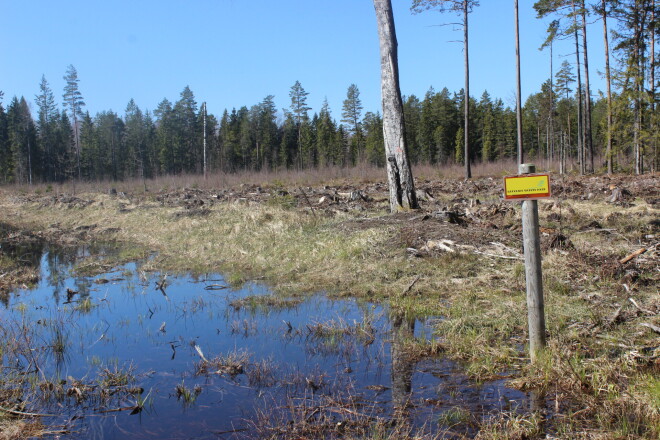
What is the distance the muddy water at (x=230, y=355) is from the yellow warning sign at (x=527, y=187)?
1603 mm

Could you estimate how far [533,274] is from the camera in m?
4.45

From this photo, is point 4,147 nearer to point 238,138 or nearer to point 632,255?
point 238,138

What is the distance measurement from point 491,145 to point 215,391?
66181 mm

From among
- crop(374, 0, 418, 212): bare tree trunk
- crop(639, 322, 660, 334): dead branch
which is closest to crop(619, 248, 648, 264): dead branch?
crop(639, 322, 660, 334): dead branch

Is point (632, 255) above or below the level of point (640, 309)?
above

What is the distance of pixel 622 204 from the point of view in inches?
492

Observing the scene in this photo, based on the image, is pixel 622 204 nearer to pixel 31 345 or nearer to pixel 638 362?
pixel 638 362

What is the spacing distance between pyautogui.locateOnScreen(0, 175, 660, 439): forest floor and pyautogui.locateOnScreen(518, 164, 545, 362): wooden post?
5.9 inches

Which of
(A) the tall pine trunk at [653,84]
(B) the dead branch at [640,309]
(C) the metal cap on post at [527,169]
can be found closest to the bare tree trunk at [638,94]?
(A) the tall pine trunk at [653,84]

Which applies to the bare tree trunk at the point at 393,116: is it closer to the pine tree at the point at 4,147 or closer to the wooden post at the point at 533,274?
the wooden post at the point at 533,274

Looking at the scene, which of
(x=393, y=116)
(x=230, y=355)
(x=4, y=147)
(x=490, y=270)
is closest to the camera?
(x=230, y=355)

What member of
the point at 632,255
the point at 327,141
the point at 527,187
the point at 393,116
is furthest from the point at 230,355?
the point at 327,141

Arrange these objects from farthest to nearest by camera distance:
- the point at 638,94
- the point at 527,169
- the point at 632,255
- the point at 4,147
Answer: the point at 4,147 → the point at 638,94 → the point at 632,255 → the point at 527,169

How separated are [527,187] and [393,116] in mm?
7623
